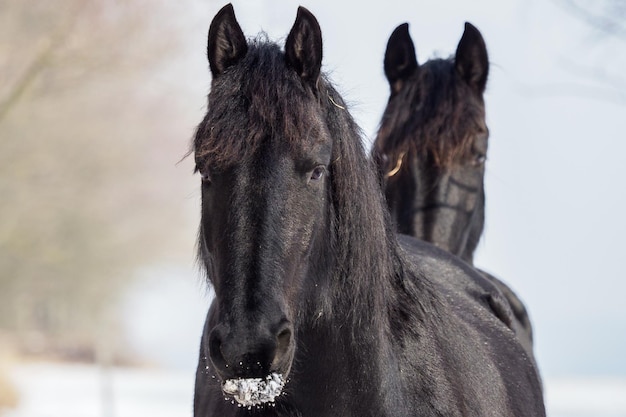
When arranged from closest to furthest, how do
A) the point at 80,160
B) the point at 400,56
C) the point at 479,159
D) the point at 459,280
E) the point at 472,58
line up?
the point at 459,280
the point at 479,159
the point at 472,58
the point at 400,56
the point at 80,160

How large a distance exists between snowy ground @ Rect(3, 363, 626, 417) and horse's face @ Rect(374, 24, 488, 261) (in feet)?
32.5

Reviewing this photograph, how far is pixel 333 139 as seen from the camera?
127 inches

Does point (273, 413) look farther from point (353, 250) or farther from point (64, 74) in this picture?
point (64, 74)

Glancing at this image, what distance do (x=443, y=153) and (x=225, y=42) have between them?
2.56 metres

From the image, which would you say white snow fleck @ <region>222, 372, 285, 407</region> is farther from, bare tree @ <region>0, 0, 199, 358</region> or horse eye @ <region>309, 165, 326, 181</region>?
bare tree @ <region>0, 0, 199, 358</region>

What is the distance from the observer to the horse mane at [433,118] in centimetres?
565

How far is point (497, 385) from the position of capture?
3.97m

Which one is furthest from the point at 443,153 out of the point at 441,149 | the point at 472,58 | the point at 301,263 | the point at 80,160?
the point at 80,160

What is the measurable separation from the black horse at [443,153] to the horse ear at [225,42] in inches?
90.8

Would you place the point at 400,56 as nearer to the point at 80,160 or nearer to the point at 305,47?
the point at 305,47

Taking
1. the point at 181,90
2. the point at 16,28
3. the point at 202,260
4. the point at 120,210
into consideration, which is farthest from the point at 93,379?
the point at 202,260

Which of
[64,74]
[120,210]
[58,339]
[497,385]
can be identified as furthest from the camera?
[58,339]

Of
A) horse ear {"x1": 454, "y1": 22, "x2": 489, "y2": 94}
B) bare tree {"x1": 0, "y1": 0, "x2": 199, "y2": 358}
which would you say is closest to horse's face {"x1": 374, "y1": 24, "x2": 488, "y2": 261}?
horse ear {"x1": 454, "y1": 22, "x2": 489, "y2": 94}

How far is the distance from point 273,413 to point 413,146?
2838 mm
